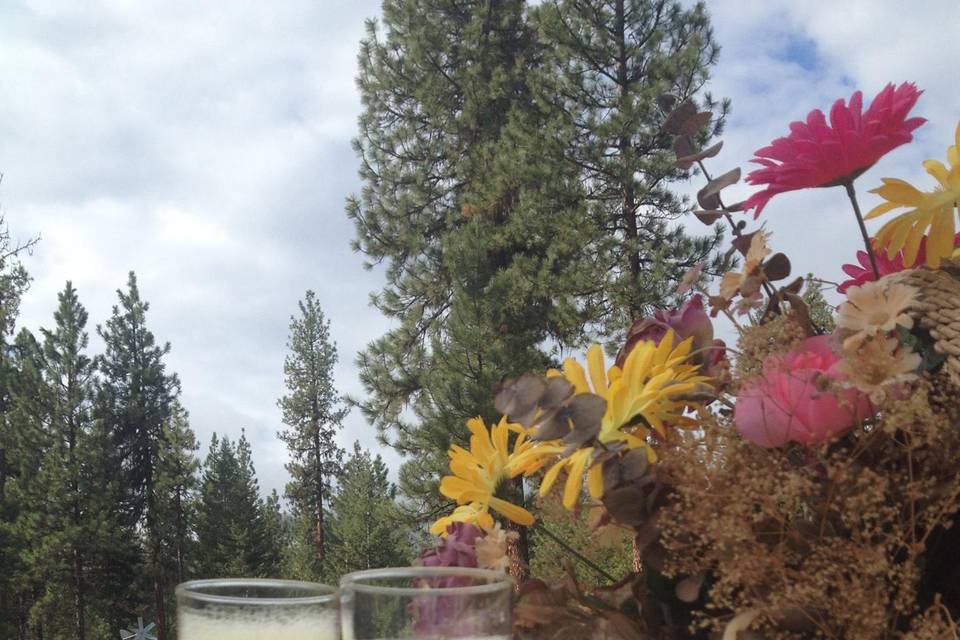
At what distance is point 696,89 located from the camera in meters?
8.32

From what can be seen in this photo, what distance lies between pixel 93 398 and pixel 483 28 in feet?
36.4

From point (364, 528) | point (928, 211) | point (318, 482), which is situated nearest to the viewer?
point (928, 211)

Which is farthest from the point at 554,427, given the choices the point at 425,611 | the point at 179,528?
the point at 179,528

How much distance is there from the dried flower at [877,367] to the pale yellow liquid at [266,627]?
0.32 metres

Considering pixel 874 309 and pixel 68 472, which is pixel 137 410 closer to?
pixel 68 472

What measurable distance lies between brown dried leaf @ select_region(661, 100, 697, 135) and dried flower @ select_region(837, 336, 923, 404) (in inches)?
10.2

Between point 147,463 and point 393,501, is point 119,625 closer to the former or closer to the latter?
point 147,463

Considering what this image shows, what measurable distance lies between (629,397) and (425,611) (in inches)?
7.2

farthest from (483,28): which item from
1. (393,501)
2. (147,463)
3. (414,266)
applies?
(147,463)

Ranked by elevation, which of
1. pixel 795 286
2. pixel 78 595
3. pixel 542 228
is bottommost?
pixel 78 595

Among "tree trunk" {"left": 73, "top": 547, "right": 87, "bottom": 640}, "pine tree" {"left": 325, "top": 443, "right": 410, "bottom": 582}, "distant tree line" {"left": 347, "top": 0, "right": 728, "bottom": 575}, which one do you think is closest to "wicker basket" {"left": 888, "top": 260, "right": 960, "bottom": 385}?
"distant tree line" {"left": 347, "top": 0, "right": 728, "bottom": 575}

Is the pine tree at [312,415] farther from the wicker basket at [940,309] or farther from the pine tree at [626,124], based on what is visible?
the wicker basket at [940,309]

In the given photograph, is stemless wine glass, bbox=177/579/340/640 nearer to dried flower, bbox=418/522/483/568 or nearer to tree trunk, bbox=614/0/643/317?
dried flower, bbox=418/522/483/568

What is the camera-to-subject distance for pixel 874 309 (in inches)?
19.9
